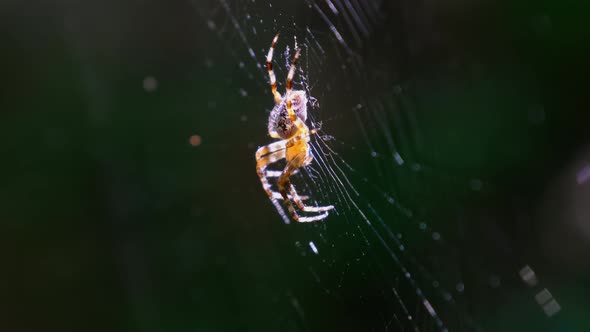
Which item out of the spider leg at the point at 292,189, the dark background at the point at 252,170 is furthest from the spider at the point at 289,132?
the dark background at the point at 252,170

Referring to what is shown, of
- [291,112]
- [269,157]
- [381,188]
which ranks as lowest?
[381,188]

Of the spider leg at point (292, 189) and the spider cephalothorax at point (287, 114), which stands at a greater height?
the spider cephalothorax at point (287, 114)

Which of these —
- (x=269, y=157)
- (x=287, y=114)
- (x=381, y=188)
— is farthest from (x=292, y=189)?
(x=381, y=188)

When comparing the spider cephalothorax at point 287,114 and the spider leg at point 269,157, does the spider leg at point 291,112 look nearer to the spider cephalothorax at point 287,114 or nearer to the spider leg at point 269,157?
the spider cephalothorax at point 287,114

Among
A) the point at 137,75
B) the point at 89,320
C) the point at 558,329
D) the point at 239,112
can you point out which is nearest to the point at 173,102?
the point at 137,75

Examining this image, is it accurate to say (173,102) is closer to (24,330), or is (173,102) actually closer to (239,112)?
(239,112)

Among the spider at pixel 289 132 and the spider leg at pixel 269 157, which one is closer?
the spider at pixel 289 132

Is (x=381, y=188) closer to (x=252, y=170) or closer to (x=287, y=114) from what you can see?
(x=287, y=114)
